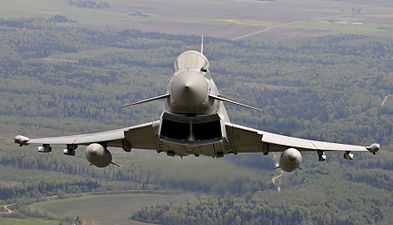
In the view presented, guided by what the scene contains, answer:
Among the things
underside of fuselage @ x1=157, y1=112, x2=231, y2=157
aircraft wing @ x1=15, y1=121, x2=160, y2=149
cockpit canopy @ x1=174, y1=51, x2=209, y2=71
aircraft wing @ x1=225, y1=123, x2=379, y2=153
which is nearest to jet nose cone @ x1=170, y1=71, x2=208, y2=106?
underside of fuselage @ x1=157, y1=112, x2=231, y2=157

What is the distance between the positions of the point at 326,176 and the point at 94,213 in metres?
63.4

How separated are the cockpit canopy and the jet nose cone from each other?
8.66 feet

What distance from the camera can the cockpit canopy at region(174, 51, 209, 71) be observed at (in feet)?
104

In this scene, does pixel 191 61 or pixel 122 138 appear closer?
pixel 191 61

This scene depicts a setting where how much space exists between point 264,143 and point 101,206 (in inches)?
4582

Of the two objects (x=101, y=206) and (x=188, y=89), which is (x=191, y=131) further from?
(x=101, y=206)

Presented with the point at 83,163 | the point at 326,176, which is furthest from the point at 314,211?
the point at 83,163

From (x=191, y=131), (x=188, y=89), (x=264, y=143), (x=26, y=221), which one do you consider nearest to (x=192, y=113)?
(x=191, y=131)

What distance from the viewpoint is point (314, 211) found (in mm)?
149500

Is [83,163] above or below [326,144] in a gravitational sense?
below

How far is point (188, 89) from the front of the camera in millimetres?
28062

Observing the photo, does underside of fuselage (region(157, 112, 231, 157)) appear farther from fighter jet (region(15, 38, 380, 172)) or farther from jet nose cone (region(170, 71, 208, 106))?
jet nose cone (region(170, 71, 208, 106))

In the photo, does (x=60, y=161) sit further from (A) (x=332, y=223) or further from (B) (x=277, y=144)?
(B) (x=277, y=144)

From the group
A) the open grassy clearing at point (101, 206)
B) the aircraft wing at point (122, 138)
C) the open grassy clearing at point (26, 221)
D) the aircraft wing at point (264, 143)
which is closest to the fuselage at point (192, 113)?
the aircraft wing at point (264, 143)
